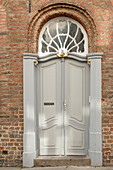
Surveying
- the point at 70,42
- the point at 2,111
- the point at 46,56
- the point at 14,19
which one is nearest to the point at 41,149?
the point at 2,111

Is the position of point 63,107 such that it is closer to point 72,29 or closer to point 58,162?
point 58,162

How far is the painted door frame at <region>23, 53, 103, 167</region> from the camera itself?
5273 mm

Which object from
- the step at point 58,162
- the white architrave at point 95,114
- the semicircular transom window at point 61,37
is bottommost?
the step at point 58,162

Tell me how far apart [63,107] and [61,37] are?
1867 millimetres

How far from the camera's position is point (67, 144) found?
18.6ft

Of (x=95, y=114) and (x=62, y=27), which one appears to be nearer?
(x=95, y=114)

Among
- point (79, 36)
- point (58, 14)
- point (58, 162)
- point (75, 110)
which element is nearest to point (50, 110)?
point (75, 110)

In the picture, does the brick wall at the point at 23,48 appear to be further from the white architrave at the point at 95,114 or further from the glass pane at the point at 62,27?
the glass pane at the point at 62,27

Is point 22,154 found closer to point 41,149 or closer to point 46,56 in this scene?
point 41,149

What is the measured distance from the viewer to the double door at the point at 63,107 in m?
5.63

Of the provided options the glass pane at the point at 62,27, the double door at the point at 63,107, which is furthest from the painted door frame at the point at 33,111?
the glass pane at the point at 62,27

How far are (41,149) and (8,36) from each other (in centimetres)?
307

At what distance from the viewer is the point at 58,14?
5.51 meters

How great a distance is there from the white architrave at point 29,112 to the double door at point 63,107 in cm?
34
